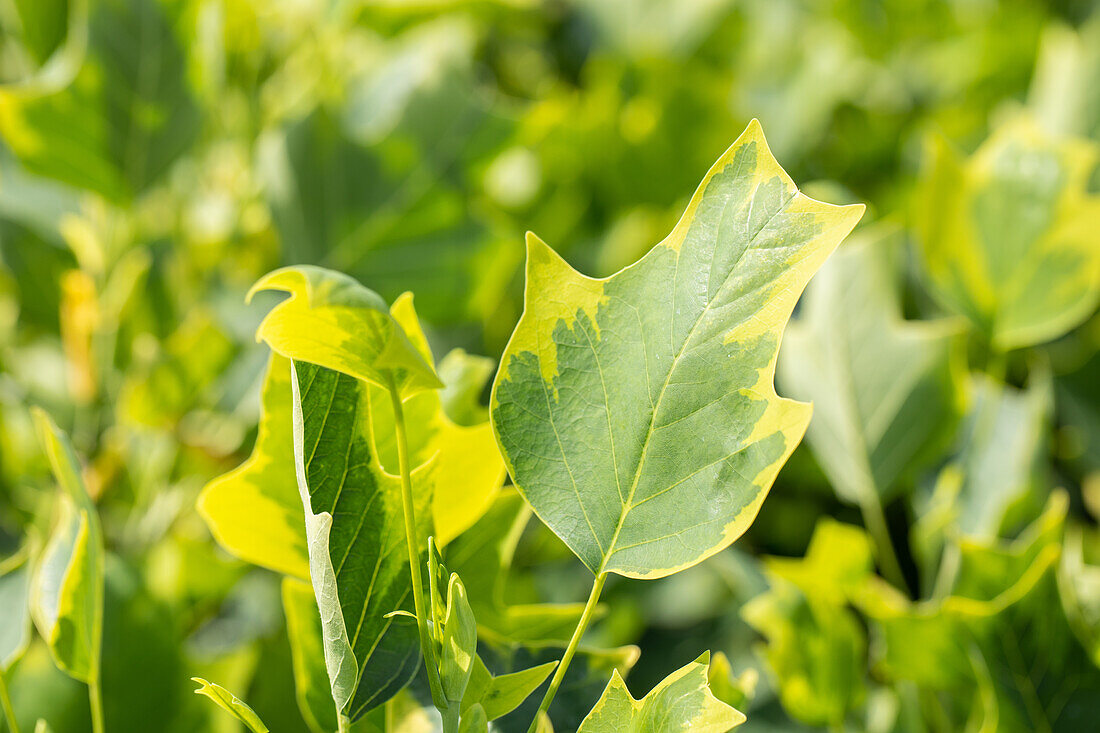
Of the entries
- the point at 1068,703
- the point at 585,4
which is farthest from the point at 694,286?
the point at 585,4

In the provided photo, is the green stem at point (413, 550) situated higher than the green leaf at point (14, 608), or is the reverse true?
the green stem at point (413, 550)

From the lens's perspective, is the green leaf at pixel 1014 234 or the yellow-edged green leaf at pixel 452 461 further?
the green leaf at pixel 1014 234

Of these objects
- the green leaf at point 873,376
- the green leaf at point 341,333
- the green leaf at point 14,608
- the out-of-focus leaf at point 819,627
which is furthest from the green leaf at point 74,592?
the green leaf at point 873,376

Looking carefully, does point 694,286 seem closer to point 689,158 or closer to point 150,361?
point 150,361

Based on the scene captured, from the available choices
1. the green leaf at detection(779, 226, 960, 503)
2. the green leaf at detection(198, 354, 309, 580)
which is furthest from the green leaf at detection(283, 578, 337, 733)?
the green leaf at detection(779, 226, 960, 503)

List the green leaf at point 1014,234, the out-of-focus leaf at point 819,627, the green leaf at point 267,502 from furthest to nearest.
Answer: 1. the green leaf at point 1014,234
2. the out-of-focus leaf at point 819,627
3. the green leaf at point 267,502

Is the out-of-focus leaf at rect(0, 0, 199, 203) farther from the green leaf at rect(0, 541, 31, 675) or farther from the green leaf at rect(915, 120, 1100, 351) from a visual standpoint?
the green leaf at rect(915, 120, 1100, 351)

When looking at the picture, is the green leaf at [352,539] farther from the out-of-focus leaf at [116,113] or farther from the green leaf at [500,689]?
the out-of-focus leaf at [116,113]
